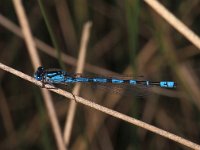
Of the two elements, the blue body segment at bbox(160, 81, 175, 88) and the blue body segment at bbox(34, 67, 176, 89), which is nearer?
the blue body segment at bbox(34, 67, 176, 89)

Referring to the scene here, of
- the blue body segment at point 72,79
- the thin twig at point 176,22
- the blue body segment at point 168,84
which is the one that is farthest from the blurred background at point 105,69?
the thin twig at point 176,22

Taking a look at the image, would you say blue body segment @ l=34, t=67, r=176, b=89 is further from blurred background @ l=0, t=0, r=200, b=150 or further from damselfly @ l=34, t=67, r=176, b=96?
blurred background @ l=0, t=0, r=200, b=150

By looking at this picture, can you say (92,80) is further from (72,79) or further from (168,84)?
(168,84)

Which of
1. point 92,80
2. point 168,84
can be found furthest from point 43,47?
point 168,84

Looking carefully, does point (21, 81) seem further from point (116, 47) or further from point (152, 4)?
point (152, 4)

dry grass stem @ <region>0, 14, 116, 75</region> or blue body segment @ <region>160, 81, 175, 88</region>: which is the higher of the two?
dry grass stem @ <region>0, 14, 116, 75</region>

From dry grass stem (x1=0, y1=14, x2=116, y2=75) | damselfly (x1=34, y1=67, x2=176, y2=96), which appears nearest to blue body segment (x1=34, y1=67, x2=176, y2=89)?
A: damselfly (x1=34, y1=67, x2=176, y2=96)
